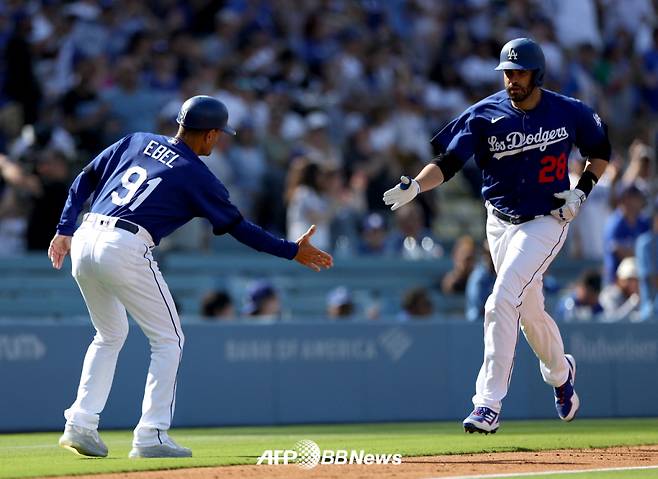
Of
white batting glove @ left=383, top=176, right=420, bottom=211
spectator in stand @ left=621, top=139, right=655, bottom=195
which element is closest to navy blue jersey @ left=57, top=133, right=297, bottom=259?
white batting glove @ left=383, top=176, right=420, bottom=211

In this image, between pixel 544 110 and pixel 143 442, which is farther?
pixel 544 110

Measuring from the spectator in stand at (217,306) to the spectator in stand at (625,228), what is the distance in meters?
4.33

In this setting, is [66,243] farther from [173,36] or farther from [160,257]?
[173,36]

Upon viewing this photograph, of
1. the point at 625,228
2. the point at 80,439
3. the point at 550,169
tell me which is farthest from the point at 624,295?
the point at 80,439

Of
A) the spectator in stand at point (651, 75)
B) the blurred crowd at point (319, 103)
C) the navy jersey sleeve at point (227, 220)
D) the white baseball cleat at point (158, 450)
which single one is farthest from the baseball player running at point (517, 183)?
the spectator in stand at point (651, 75)

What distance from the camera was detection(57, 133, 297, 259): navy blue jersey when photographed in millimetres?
8086

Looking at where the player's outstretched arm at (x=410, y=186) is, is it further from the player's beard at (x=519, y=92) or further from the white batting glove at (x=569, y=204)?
the white batting glove at (x=569, y=204)

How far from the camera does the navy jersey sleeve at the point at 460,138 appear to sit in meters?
9.16

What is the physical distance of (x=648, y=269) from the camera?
13789mm

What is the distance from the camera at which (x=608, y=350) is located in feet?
46.3

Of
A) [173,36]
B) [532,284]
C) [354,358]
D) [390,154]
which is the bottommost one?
[354,358]

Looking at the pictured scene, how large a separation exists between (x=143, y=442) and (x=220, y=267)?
7312 mm

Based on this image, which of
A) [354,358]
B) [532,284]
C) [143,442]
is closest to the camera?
[143,442]

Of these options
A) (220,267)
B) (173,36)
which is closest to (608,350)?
(220,267)
